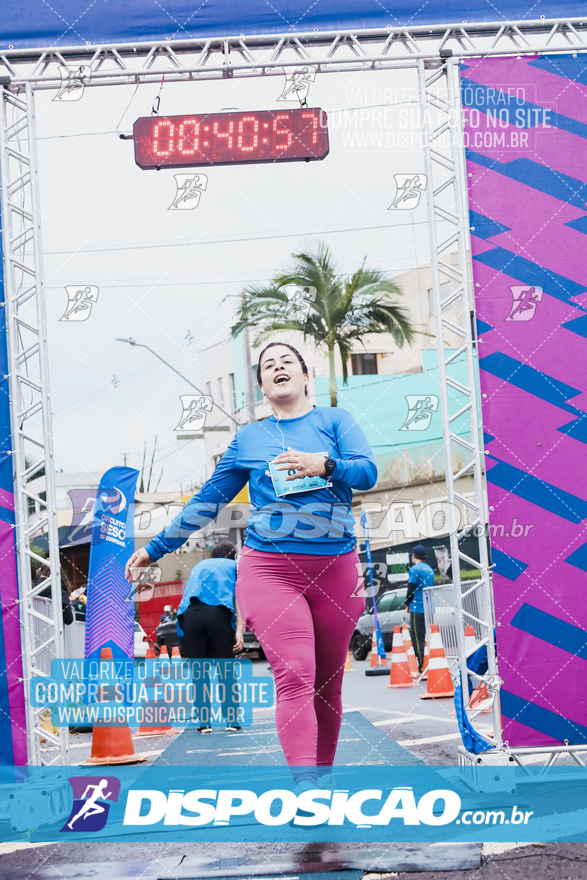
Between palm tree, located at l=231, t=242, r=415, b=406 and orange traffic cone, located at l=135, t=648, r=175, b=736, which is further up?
palm tree, located at l=231, t=242, r=415, b=406

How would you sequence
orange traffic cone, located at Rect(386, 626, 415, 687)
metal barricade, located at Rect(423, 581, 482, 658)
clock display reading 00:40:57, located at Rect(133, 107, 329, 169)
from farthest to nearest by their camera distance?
1. metal barricade, located at Rect(423, 581, 482, 658)
2. orange traffic cone, located at Rect(386, 626, 415, 687)
3. clock display reading 00:40:57, located at Rect(133, 107, 329, 169)

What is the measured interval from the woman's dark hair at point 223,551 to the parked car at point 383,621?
→ 25.1 feet

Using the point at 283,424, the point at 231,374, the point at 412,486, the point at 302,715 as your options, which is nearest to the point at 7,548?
the point at 283,424

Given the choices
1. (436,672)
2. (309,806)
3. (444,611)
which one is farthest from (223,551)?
(444,611)

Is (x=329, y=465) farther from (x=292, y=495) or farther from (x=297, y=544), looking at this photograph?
(x=297, y=544)

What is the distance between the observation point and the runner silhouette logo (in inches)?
158

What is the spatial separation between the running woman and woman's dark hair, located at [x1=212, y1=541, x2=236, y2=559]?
10.7ft

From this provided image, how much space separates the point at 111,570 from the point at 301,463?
3585mm

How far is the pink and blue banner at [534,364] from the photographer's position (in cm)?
450

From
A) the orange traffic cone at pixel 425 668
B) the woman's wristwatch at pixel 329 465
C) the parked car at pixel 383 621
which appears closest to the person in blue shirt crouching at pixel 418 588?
the orange traffic cone at pixel 425 668

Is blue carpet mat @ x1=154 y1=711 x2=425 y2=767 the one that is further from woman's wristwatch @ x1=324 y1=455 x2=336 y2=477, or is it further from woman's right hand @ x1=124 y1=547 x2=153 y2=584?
woman's wristwatch @ x1=324 y1=455 x2=336 y2=477

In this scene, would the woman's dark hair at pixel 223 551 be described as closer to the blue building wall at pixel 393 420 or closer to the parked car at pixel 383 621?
the parked car at pixel 383 621

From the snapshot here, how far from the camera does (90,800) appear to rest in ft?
13.9

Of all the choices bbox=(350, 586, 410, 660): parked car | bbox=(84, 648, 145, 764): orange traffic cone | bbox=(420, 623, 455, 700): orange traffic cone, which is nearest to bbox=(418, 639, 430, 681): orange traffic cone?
bbox=(420, 623, 455, 700): orange traffic cone
